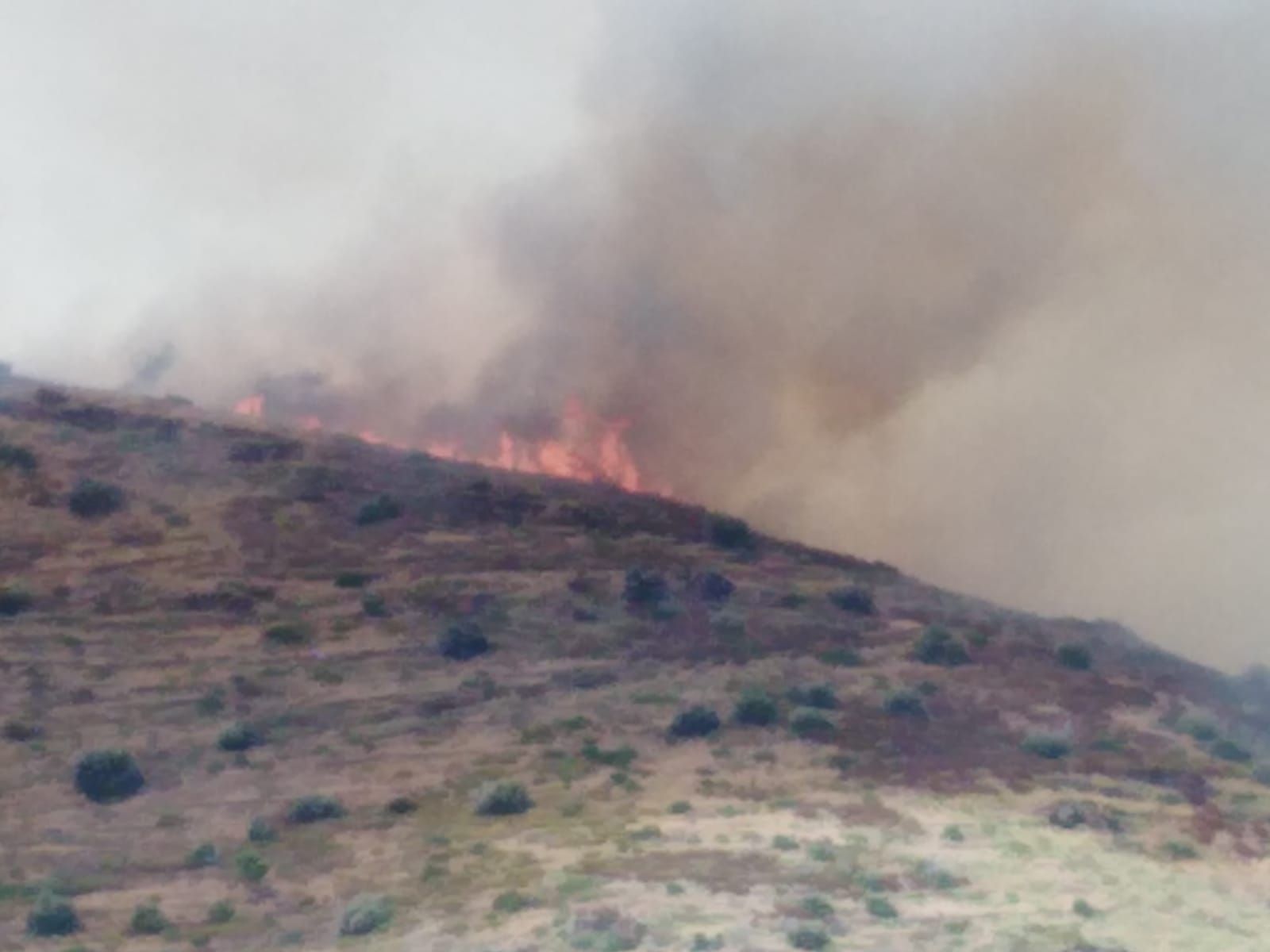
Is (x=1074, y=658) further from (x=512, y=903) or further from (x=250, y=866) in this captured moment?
(x=250, y=866)

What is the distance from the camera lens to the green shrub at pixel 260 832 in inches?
1714

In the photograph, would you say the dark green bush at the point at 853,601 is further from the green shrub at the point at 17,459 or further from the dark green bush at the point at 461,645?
the green shrub at the point at 17,459

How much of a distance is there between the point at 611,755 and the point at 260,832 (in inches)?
514

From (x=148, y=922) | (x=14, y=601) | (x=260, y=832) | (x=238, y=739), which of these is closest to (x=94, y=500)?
(x=14, y=601)

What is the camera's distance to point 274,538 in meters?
71.2

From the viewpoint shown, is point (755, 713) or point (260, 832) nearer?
point (260, 832)

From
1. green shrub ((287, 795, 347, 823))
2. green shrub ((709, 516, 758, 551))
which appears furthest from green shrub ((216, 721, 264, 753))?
green shrub ((709, 516, 758, 551))

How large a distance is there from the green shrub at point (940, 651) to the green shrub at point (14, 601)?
135 ft

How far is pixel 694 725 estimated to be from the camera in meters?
52.5

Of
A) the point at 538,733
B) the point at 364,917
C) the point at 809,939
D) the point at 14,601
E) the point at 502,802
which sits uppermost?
the point at 538,733

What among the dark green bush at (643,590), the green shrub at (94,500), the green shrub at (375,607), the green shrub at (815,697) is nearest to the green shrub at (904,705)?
the green shrub at (815,697)

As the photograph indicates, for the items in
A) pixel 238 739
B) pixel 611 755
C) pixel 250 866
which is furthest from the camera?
pixel 238 739

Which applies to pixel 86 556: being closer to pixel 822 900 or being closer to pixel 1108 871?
pixel 822 900

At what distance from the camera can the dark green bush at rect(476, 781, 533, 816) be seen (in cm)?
4481
